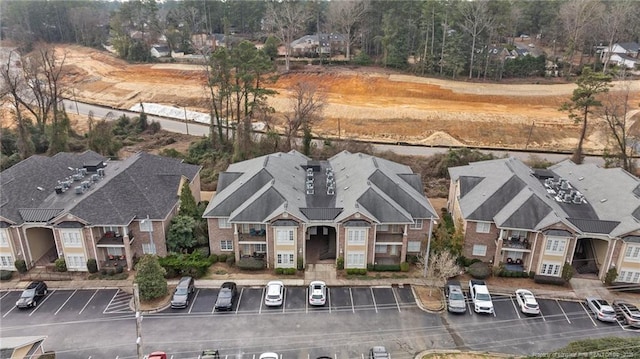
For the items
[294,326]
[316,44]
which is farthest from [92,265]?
[316,44]

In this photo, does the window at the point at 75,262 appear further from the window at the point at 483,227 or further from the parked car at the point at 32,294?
the window at the point at 483,227

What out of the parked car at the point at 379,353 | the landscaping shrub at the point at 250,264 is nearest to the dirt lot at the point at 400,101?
the landscaping shrub at the point at 250,264

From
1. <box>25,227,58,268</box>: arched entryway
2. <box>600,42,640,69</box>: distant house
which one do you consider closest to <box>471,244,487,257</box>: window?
<box>25,227,58,268</box>: arched entryway

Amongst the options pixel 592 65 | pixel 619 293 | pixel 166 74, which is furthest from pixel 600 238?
pixel 166 74

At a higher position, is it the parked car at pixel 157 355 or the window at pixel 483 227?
the window at pixel 483 227

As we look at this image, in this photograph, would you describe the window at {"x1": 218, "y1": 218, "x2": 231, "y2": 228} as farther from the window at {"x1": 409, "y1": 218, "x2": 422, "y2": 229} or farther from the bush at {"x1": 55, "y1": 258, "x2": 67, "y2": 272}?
the window at {"x1": 409, "y1": 218, "x2": 422, "y2": 229}

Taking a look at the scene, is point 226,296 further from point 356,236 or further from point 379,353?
point 379,353
